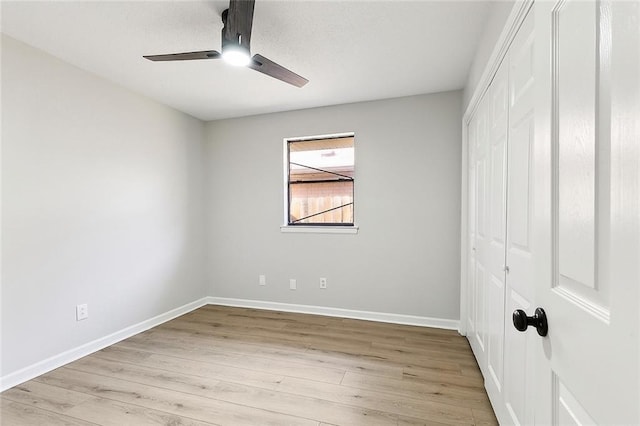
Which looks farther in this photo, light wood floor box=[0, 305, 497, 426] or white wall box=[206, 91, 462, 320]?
white wall box=[206, 91, 462, 320]

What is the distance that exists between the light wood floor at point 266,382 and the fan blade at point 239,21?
222cm

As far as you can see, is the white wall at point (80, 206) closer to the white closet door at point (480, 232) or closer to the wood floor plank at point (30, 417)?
the wood floor plank at point (30, 417)

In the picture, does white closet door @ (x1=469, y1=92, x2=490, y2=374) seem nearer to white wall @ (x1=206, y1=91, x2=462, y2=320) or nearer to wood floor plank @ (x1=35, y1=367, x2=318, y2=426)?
white wall @ (x1=206, y1=91, x2=462, y2=320)

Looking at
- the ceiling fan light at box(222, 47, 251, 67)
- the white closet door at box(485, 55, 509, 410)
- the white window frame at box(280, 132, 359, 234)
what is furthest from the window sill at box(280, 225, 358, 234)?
A: the ceiling fan light at box(222, 47, 251, 67)

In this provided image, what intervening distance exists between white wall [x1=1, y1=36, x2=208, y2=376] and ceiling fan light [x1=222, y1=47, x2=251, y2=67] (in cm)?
167

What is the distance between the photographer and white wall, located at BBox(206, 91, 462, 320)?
9.94 ft

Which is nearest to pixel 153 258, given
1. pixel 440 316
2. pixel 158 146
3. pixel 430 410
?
pixel 158 146

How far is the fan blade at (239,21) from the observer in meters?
1.56

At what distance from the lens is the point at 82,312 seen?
2.50 m

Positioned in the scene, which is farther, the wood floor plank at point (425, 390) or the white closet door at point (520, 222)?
the wood floor plank at point (425, 390)

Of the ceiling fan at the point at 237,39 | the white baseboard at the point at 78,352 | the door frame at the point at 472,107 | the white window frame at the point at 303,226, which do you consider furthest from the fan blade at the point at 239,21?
the white baseboard at the point at 78,352

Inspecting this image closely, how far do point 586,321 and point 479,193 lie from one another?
1.78m

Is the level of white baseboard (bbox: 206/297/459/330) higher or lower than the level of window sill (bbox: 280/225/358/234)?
lower

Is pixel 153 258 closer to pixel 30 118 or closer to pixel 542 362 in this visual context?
pixel 30 118
